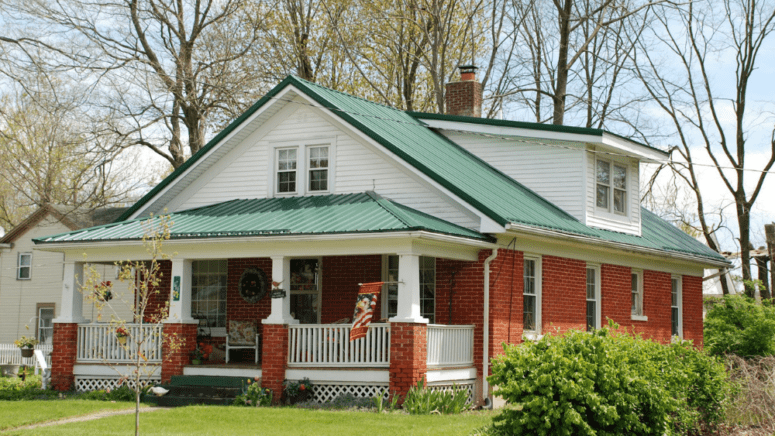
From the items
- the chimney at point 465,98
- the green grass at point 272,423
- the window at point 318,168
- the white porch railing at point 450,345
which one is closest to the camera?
the green grass at point 272,423

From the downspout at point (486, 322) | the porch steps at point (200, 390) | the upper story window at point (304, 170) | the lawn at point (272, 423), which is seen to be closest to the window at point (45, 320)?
the upper story window at point (304, 170)

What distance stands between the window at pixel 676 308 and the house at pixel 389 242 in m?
0.95

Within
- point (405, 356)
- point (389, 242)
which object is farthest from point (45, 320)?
point (405, 356)

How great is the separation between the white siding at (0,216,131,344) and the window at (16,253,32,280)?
0.13 m

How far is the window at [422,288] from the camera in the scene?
730 inches

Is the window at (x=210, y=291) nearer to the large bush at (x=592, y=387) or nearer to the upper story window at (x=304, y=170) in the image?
the upper story window at (x=304, y=170)

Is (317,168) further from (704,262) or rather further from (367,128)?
(704,262)

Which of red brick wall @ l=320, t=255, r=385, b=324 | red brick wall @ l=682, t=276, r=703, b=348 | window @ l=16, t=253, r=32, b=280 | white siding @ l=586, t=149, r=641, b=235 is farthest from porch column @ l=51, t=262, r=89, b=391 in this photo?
window @ l=16, t=253, r=32, b=280

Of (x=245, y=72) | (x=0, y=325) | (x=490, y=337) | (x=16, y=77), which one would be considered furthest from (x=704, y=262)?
(x=0, y=325)

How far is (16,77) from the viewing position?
2609 centimetres

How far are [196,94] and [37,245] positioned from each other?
43.0 feet

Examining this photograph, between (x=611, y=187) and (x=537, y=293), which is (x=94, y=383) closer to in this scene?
(x=537, y=293)

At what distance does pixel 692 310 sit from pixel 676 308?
85 cm

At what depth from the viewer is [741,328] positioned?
2531 centimetres
